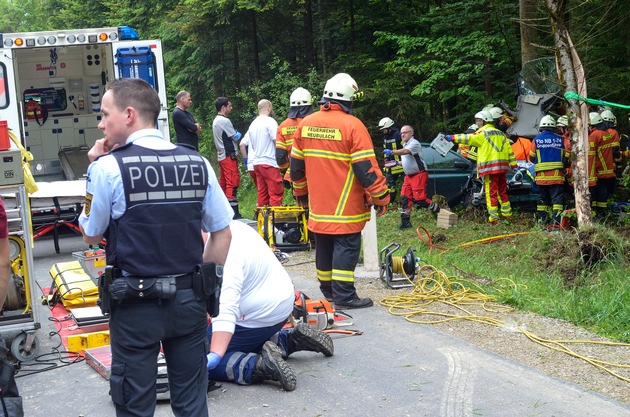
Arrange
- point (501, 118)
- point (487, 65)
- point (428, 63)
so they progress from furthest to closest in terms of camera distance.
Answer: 1. point (487, 65)
2. point (428, 63)
3. point (501, 118)

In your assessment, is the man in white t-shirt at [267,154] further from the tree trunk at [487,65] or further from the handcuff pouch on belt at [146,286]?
the handcuff pouch on belt at [146,286]

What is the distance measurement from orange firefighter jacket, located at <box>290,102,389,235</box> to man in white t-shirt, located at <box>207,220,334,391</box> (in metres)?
Answer: 2.05

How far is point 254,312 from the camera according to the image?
542cm

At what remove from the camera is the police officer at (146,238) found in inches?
140

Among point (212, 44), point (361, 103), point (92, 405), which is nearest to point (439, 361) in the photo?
point (92, 405)

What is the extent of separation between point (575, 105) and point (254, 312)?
5820mm

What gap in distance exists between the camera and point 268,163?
12.9 meters

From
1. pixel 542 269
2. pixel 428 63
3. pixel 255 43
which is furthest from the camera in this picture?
pixel 255 43

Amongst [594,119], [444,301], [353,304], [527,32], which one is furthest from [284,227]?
[527,32]

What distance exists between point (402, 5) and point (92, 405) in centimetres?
1593

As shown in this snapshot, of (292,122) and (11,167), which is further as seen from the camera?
(292,122)

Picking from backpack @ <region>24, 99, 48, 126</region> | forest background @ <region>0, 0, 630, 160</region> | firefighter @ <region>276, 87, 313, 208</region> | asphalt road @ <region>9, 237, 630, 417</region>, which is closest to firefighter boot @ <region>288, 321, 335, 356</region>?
asphalt road @ <region>9, 237, 630, 417</region>

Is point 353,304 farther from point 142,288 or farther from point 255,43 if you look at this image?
point 255,43

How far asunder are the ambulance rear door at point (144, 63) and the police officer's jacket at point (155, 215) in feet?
30.5
